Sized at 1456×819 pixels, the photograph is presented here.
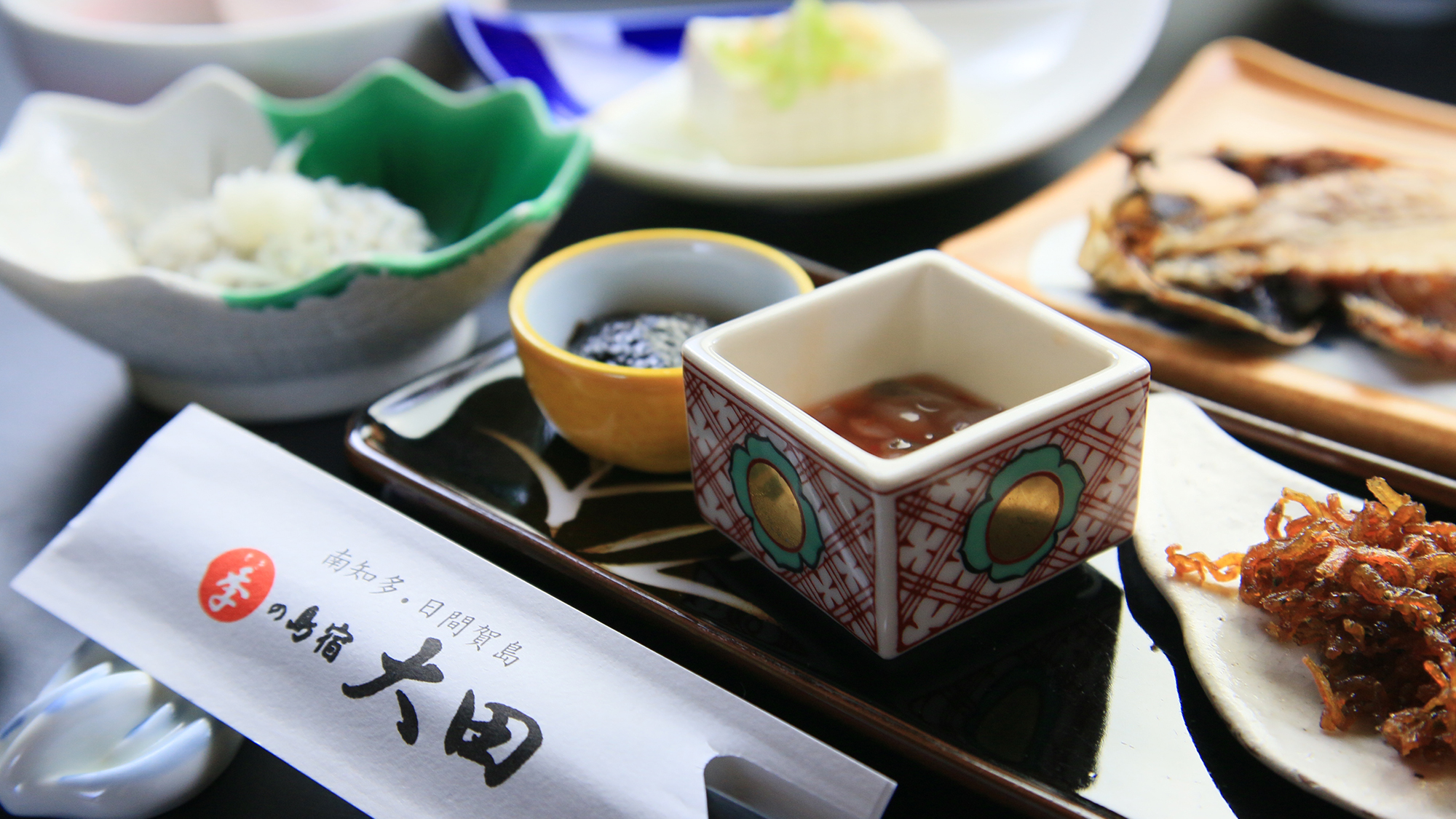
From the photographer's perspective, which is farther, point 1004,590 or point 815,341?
point 815,341

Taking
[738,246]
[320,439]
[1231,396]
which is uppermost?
[738,246]

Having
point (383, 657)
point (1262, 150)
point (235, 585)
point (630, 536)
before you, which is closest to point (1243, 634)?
point (630, 536)

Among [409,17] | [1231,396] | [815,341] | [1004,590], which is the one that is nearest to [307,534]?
[815,341]

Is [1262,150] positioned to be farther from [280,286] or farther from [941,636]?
[280,286]

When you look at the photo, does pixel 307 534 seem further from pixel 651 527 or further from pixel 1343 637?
pixel 1343 637

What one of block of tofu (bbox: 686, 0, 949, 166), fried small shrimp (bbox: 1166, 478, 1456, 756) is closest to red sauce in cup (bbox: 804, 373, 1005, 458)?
fried small shrimp (bbox: 1166, 478, 1456, 756)

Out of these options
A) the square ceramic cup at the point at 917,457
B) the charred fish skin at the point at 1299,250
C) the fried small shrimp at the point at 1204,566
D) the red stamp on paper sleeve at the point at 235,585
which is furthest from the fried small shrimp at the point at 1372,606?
the red stamp on paper sleeve at the point at 235,585

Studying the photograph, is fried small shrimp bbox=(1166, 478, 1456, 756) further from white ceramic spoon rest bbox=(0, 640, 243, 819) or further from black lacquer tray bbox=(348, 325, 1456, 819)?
white ceramic spoon rest bbox=(0, 640, 243, 819)
